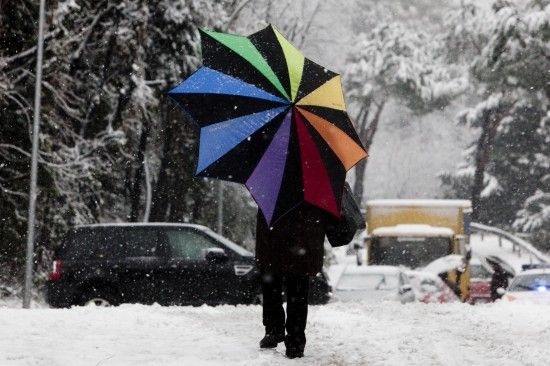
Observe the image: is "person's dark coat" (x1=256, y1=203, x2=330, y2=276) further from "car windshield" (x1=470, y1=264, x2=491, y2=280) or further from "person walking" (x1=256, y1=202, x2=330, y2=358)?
"car windshield" (x1=470, y1=264, x2=491, y2=280)

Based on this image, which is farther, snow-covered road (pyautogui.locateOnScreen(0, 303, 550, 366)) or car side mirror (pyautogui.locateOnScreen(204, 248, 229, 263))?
car side mirror (pyautogui.locateOnScreen(204, 248, 229, 263))

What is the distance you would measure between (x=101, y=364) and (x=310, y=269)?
1.55 m

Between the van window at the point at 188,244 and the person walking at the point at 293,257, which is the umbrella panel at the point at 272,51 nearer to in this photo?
the person walking at the point at 293,257

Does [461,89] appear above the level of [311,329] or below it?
above

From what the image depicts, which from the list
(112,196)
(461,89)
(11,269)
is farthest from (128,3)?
(461,89)

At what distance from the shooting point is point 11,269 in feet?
72.1

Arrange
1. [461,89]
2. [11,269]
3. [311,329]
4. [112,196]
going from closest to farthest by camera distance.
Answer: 1. [311,329]
2. [11,269]
3. [112,196]
4. [461,89]

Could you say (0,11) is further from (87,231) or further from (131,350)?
(131,350)

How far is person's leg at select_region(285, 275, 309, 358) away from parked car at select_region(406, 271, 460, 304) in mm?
11344

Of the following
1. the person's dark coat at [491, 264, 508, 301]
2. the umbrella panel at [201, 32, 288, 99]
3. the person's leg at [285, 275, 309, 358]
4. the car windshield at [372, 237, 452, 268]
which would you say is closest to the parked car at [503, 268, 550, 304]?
the car windshield at [372, 237, 452, 268]

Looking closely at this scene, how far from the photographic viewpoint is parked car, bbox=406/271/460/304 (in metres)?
18.4

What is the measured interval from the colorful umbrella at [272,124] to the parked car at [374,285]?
11038mm

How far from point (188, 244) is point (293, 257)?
924cm

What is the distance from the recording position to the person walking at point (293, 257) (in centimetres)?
696
